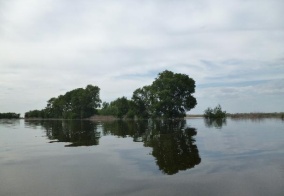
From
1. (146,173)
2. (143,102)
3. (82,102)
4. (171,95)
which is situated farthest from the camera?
(82,102)

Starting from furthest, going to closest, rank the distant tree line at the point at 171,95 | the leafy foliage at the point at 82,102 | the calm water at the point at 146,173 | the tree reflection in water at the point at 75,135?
the leafy foliage at the point at 82,102 → the distant tree line at the point at 171,95 → the tree reflection in water at the point at 75,135 → the calm water at the point at 146,173

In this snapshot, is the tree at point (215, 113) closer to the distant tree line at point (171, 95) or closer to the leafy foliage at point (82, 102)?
the distant tree line at point (171, 95)

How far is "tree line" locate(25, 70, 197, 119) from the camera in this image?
296ft

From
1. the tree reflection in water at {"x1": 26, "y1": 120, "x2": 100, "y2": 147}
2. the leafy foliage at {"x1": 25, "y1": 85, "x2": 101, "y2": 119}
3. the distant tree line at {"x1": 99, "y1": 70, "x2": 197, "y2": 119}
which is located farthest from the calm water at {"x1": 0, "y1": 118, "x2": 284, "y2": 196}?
the leafy foliage at {"x1": 25, "y1": 85, "x2": 101, "y2": 119}

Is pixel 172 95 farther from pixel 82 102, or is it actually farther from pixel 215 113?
pixel 82 102

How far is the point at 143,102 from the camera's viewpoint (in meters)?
118

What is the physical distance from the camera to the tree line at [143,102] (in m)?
90.3

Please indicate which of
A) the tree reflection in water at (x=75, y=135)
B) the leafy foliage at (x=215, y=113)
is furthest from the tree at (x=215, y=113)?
the tree reflection in water at (x=75, y=135)

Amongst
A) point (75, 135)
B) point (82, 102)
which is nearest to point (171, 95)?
point (75, 135)

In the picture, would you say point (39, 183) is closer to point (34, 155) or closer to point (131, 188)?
point (131, 188)

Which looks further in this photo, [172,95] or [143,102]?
[143,102]

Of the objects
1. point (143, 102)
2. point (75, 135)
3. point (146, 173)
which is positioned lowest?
point (146, 173)

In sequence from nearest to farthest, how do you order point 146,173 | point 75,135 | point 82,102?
1. point 146,173
2. point 75,135
3. point 82,102

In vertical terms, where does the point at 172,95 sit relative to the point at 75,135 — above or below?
above
